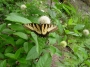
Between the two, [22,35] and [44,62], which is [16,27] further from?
[44,62]

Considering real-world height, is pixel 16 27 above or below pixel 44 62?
above

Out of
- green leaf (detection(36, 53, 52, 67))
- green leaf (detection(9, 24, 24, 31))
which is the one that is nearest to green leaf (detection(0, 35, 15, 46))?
green leaf (detection(9, 24, 24, 31))

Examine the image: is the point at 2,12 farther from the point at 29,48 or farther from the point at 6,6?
the point at 29,48

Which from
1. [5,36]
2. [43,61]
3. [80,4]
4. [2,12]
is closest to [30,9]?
[5,36]

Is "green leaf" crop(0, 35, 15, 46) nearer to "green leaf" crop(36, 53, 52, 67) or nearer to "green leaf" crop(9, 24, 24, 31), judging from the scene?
"green leaf" crop(9, 24, 24, 31)

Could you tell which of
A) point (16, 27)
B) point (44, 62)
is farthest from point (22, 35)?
point (44, 62)

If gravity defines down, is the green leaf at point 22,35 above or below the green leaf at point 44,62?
above

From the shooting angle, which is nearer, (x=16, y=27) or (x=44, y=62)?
(x=44, y=62)


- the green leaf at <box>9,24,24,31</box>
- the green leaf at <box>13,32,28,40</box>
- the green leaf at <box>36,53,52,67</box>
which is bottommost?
the green leaf at <box>36,53,52,67</box>

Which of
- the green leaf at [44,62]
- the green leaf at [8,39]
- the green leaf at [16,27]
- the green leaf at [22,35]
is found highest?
the green leaf at [16,27]

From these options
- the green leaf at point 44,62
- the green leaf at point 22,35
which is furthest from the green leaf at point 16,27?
the green leaf at point 44,62

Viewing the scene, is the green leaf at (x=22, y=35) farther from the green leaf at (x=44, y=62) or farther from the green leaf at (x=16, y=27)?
the green leaf at (x=44, y=62)
